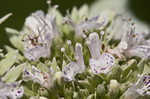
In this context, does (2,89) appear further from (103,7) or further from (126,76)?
(103,7)

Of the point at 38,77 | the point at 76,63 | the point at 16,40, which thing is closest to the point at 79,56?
the point at 76,63

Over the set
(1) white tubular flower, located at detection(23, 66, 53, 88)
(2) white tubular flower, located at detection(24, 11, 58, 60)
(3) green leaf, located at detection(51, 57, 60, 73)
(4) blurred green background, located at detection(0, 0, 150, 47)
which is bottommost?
(1) white tubular flower, located at detection(23, 66, 53, 88)

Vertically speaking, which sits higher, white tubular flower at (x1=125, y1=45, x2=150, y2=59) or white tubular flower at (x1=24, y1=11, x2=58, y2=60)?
white tubular flower at (x1=24, y1=11, x2=58, y2=60)

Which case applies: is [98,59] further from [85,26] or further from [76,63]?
[85,26]

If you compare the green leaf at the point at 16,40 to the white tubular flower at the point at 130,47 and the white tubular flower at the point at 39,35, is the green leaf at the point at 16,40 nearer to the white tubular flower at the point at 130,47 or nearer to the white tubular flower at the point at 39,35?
the white tubular flower at the point at 39,35

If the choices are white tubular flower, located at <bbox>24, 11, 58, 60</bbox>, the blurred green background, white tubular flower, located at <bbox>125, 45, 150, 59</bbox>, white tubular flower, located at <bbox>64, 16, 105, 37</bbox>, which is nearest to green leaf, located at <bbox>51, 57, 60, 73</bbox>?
white tubular flower, located at <bbox>24, 11, 58, 60</bbox>

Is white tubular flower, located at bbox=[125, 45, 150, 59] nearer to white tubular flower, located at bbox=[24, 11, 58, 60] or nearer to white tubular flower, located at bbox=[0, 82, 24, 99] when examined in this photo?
white tubular flower, located at bbox=[24, 11, 58, 60]

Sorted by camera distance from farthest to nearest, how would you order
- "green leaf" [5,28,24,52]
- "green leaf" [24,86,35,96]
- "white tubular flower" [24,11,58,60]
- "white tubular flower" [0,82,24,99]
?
1. "green leaf" [5,28,24,52]
2. "white tubular flower" [24,11,58,60]
3. "green leaf" [24,86,35,96]
4. "white tubular flower" [0,82,24,99]
